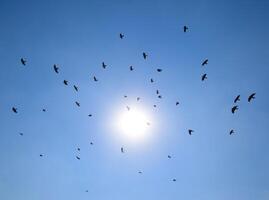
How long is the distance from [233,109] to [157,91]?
8873mm

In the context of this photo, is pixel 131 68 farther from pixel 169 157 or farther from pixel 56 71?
pixel 169 157

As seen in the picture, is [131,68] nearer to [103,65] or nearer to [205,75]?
[103,65]

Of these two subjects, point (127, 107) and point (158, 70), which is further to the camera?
point (127, 107)

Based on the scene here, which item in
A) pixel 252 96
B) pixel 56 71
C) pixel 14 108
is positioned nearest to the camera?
pixel 252 96

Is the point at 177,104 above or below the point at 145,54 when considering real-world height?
below

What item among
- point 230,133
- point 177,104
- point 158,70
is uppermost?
point 158,70

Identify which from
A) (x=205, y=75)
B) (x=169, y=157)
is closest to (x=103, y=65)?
(x=205, y=75)

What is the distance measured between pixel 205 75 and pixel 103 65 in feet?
38.3

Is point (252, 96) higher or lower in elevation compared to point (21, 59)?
lower

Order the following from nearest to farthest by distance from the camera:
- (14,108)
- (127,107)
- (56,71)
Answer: (56,71) < (14,108) < (127,107)

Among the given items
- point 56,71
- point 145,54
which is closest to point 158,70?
point 145,54

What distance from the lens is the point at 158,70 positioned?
30625mm

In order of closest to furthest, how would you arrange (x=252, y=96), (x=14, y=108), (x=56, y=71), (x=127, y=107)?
(x=252, y=96) → (x=56, y=71) → (x=14, y=108) → (x=127, y=107)

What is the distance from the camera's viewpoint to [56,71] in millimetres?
28875
